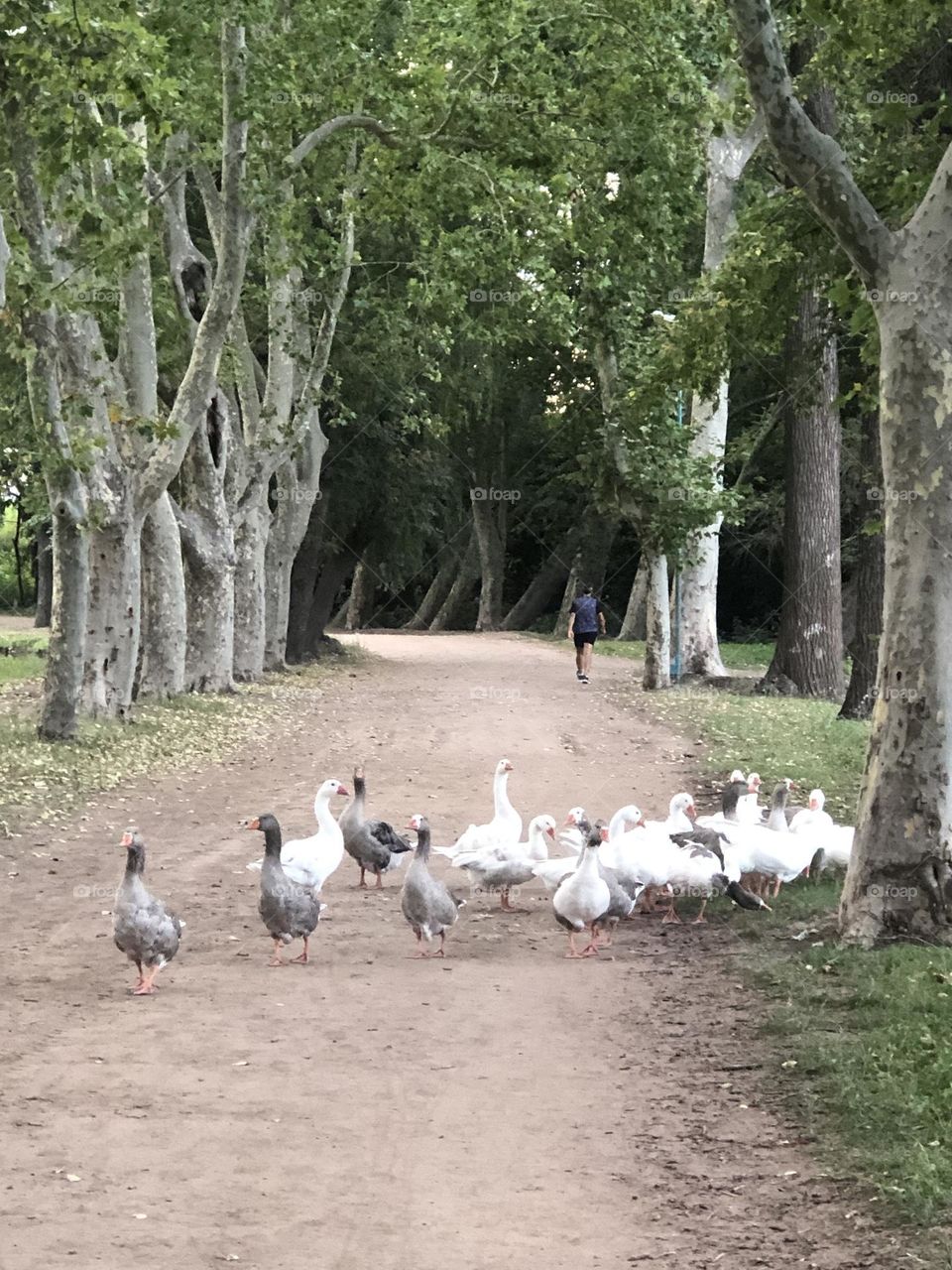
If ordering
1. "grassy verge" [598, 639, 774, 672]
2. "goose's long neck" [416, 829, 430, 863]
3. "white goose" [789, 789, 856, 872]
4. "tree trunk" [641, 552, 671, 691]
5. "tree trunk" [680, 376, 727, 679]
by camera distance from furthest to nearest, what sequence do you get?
"grassy verge" [598, 639, 774, 672]
"tree trunk" [680, 376, 727, 679]
"tree trunk" [641, 552, 671, 691]
"white goose" [789, 789, 856, 872]
"goose's long neck" [416, 829, 430, 863]

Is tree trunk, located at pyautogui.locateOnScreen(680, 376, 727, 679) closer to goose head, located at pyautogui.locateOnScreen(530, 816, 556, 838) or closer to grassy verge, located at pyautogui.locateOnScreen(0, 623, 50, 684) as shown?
grassy verge, located at pyautogui.locateOnScreen(0, 623, 50, 684)

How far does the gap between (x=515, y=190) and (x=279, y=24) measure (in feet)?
13.6

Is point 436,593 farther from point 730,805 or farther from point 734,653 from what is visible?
point 730,805

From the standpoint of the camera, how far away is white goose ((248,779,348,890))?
475 inches

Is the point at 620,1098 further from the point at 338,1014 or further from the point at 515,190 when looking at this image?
the point at 515,190

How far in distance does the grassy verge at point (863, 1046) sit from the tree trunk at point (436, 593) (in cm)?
5778

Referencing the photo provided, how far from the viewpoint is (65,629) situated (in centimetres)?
2119

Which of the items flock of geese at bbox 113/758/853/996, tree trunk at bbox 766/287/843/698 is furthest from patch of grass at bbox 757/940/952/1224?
tree trunk at bbox 766/287/843/698

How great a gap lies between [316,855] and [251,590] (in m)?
22.3

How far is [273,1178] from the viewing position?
6.92m

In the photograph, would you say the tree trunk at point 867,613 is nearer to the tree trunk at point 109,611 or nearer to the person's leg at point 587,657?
the person's leg at point 587,657

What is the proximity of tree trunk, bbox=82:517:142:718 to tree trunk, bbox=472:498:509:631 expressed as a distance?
39.5 meters

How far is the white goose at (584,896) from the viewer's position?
36.8 feet

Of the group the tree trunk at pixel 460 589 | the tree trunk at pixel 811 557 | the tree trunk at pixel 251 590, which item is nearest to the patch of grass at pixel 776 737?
the tree trunk at pixel 811 557
